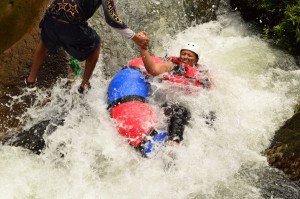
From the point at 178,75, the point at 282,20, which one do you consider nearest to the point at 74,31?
the point at 178,75

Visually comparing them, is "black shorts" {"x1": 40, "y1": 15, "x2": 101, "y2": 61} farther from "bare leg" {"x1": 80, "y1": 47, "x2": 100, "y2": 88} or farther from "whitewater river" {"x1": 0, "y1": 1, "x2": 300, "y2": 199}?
"whitewater river" {"x1": 0, "y1": 1, "x2": 300, "y2": 199}

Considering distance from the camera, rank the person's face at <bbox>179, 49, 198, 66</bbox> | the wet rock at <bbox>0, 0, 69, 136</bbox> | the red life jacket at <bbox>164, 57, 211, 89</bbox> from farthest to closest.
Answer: the person's face at <bbox>179, 49, 198, 66</bbox> < the red life jacket at <bbox>164, 57, 211, 89</bbox> < the wet rock at <bbox>0, 0, 69, 136</bbox>

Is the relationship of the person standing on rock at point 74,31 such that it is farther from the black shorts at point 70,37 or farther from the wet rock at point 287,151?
the wet rock at point 287,151

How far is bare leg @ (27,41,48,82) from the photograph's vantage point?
5055 mm

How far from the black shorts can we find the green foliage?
151 inches

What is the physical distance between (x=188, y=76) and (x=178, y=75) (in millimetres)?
146

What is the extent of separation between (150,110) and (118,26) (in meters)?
1.13

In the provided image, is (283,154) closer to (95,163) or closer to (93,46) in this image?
(95,163)

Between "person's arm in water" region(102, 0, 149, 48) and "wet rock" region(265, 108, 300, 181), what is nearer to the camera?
"person's arm in water" region(102, 0, 149, 48)

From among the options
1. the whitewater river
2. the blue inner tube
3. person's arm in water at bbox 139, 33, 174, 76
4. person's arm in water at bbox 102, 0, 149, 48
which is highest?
person's arm in water at bbox 102, 0, 149, 48

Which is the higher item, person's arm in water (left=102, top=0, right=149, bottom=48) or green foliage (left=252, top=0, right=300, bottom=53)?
person's arm in water (left=102, top=0, right=149, bottom=48)

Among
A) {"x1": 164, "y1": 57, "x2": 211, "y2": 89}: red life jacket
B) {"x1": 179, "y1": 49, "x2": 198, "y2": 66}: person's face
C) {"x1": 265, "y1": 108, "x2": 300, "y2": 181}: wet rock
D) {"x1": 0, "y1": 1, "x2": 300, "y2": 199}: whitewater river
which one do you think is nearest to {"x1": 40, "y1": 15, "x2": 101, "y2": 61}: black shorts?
{"x1": 0, "y1": 1, "x2": 300, "y2": 199}: whitewater river

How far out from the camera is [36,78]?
5.41m

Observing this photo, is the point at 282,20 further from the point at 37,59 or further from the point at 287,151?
the point at 37,59
